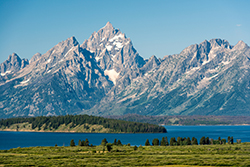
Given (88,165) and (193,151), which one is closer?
(88,165)

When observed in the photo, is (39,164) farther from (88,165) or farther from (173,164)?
(173,164)

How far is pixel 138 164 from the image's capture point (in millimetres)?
137000

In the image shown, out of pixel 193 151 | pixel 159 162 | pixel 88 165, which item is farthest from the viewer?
pixel 193 151

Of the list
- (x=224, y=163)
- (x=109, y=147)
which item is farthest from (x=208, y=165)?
(x=109, y=147)

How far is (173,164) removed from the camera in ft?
462

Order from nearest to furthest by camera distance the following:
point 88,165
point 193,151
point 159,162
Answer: point 88,165 → point 159,162 → point 193,151

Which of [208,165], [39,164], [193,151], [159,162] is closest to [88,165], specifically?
[39,164]

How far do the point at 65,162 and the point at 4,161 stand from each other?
22.3m

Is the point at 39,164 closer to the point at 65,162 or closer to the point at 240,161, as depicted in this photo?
the point at 65,162

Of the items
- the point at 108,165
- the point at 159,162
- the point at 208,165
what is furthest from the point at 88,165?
the point at 208,165

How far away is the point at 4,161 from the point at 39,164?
16204mm

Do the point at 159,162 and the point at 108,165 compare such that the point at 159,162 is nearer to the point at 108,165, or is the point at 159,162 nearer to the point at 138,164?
the point at 138,164

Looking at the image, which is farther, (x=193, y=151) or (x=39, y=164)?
(x=193, y=151)

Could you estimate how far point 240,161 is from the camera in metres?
143
